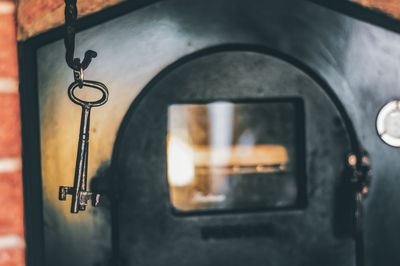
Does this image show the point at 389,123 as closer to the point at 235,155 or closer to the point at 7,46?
the point at 235,155

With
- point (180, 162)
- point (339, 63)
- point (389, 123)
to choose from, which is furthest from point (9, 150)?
Answer: point (389, 123)

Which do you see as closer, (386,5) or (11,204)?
(11,204)

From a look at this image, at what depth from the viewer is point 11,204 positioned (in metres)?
0.86

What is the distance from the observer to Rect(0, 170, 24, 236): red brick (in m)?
→ 0.85

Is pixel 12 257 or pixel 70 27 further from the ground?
pixel 70 27

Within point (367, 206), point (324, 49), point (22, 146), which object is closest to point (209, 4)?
point (324, 49)

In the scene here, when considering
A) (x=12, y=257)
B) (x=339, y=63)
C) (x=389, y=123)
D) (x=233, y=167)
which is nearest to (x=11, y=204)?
(x=12, y=257)

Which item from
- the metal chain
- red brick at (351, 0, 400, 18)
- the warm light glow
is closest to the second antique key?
the metal chain

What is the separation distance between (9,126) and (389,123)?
1.04 meters

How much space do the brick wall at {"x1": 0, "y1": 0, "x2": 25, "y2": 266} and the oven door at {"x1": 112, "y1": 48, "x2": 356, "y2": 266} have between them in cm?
23

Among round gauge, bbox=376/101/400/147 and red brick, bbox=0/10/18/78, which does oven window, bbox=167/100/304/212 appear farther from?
red brick, bbox=0/10/18/78

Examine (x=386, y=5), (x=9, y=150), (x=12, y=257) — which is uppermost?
(x=386, y=5)

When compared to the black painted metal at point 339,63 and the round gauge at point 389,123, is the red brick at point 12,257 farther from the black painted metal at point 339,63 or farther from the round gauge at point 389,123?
the round gauge at point 389,123

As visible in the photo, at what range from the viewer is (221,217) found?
3.27ft
